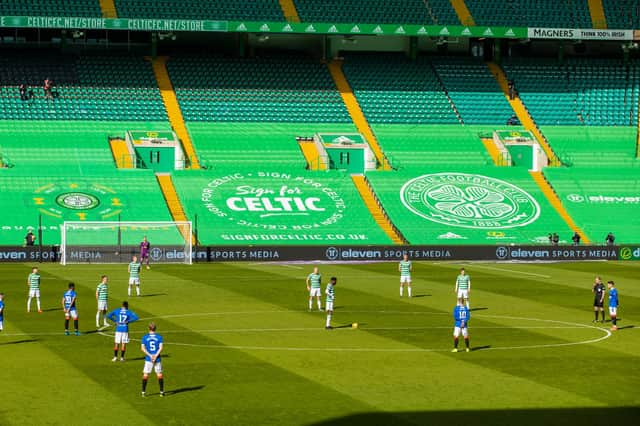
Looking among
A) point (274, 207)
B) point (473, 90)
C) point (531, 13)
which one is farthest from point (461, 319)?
point (531, 13)

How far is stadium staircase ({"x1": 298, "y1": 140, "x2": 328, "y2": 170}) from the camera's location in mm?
75188

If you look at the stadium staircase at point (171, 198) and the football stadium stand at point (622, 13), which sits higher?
the football stadium stand at point (622, 13)

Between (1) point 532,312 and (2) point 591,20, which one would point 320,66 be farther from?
(1) point 532,312

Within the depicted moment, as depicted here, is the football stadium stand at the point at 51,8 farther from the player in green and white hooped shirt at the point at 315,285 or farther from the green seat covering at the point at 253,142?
the player in green and white hooped shirt at the point at 315,285

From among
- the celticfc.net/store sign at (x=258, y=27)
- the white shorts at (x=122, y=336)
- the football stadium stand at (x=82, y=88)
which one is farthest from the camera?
the football stadium stand at (x=82, y=88)

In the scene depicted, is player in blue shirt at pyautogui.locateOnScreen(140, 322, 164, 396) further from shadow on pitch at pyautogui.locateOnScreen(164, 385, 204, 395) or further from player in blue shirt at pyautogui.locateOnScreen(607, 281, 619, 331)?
player in blue shirt at pyautogui.locateOnScreen(607, 281, 619, 331)

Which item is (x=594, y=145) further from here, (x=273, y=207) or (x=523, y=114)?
(x=273, y=207)

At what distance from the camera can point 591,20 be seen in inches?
3423

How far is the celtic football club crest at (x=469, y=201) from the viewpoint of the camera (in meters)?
70.4

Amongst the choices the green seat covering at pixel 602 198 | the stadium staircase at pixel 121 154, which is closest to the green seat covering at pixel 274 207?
the stadium staircase at pixel 121 154

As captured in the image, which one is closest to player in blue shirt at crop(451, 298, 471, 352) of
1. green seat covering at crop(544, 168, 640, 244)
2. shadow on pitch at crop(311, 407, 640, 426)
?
shadow on pitch at crop(311, 407, 640, 426)

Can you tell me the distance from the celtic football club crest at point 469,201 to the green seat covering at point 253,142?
7730mm

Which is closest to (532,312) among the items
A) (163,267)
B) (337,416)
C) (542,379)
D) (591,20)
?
(542,379)

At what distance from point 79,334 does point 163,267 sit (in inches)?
953
